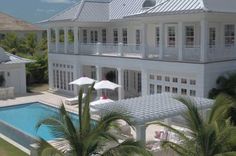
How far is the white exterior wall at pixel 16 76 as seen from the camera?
114 feet

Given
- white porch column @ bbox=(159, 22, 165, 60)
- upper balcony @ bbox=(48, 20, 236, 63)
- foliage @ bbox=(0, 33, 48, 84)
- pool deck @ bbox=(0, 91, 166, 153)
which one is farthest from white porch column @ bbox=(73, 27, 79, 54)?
white porch column @ bbox=(159, 22, 165, 60)

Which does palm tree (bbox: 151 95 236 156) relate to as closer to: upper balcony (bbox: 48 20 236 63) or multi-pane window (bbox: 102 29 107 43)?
upper balcony (bbox: 48 20 236 63)

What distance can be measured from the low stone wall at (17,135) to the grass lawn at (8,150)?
0.44 m

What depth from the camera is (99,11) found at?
33.3 meters

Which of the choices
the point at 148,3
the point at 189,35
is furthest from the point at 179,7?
the point at 148,3

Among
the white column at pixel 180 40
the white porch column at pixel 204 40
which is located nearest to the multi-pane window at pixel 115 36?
the white column at pixel 180 40

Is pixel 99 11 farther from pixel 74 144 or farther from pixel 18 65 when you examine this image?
pixel 74 144

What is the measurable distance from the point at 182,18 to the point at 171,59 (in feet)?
8.42

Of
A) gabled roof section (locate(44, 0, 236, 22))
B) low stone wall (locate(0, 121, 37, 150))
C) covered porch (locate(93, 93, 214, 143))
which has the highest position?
gabled roof section (locate(44, 0, 236, 22))

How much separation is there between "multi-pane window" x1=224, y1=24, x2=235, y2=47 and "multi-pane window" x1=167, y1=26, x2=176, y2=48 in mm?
3253

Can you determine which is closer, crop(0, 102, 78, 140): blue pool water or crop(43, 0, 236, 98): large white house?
crop(43, 0, 236, 98): large white house

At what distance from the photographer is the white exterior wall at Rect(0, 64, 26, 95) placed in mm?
34625

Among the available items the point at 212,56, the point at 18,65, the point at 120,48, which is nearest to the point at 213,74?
the point at 212,56

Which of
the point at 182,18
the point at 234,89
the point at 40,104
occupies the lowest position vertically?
the point at 40,104
